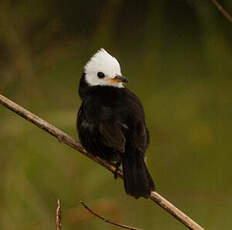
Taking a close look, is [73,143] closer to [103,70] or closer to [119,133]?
[119,133]

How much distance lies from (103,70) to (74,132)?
164 cm

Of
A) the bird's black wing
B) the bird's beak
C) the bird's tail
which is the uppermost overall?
the bird's beak

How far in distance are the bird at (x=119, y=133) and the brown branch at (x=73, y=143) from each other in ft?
0.13

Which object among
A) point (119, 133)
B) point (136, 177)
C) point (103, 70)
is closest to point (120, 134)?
point (119, 133)

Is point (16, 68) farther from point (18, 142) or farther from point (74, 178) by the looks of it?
point (74, 178)

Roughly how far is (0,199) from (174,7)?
3200 millimetres

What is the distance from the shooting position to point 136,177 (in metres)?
3.46

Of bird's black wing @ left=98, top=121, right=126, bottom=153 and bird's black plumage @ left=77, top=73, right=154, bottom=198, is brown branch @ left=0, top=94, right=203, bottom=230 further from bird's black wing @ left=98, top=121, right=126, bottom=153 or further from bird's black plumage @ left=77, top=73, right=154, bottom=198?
bird's black wing @ left=98, top=121, right=126, bottom=153

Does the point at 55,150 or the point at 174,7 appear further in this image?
the point at 174,7

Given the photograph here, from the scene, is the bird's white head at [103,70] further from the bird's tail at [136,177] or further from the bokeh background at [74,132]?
the bird's tail at [136,177]

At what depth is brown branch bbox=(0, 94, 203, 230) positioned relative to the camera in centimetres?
315

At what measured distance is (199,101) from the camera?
494cm

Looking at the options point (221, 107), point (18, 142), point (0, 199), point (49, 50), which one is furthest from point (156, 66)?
point (0, 199)

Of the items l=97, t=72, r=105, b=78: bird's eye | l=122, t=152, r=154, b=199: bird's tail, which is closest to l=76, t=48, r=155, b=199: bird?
l=122, t=152, r=154, b=199: bird's tail
